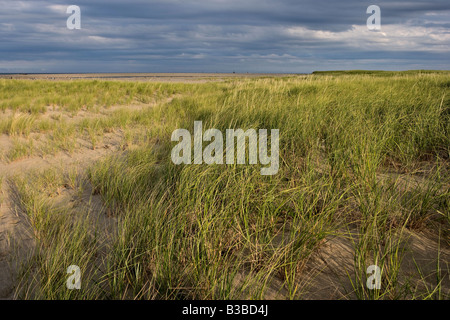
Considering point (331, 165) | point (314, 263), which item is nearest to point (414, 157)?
point (331, 165)
